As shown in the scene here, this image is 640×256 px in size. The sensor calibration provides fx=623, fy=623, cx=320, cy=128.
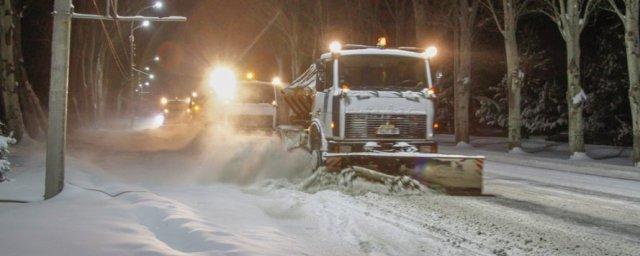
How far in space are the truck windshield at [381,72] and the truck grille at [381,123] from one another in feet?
2.25

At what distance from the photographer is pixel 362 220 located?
854 cm

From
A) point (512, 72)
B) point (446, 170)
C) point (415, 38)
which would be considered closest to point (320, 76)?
point (446, 170)

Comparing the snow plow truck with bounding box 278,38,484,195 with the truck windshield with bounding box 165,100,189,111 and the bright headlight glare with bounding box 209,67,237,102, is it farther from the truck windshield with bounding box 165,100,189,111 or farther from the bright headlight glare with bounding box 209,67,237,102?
the truck windshield with bounding box 165,100,189,111

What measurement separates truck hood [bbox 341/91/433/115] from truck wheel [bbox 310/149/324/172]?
1.27m

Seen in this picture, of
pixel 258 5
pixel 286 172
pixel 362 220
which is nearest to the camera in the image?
pixel 362 220

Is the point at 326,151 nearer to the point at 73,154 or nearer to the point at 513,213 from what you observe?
the point at 513,213

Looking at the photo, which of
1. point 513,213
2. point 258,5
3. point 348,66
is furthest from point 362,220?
point 258,5

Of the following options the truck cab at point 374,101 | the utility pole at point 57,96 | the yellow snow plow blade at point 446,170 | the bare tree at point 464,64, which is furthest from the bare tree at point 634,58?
the utility pole at point 57,96

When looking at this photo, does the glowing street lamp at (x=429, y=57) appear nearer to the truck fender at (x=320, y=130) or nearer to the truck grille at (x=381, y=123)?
the truck grille at (x=381, y=123)

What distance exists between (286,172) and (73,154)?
763 cm

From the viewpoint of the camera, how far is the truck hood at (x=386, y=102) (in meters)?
12.6

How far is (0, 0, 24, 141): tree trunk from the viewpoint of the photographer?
749 inches

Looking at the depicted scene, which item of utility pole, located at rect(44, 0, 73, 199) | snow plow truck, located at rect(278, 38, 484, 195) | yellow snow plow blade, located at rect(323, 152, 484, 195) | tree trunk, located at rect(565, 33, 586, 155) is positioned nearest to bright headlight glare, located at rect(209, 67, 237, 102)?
snow plow truck, located at rect(278, 38, 484, 195)

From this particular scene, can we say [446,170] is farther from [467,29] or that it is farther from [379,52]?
[467,29]
